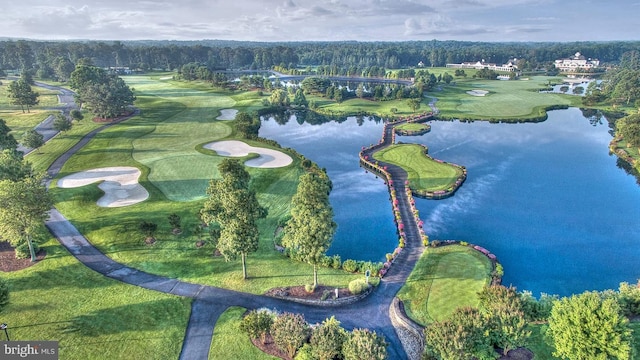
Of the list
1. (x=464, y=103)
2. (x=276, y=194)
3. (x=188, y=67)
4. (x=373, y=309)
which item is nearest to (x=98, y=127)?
(x=276, y=194)

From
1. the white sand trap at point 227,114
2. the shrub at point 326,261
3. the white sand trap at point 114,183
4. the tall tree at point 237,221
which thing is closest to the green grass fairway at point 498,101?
the white sand trap at point 227,114

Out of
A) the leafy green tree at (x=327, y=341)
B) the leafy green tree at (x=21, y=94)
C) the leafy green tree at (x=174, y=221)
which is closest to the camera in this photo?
the leafy green tree at (x=327, y=341)

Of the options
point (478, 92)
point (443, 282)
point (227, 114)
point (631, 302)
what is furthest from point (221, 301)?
point (478, 92)

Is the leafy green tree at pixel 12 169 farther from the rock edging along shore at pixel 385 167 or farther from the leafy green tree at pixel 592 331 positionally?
the leafy green tree at pixel 592 331

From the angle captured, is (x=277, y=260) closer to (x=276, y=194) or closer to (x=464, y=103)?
(x=276, y=194)

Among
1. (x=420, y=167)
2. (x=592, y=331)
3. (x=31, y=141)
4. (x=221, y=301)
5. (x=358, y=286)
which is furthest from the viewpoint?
(x=31, y=141)

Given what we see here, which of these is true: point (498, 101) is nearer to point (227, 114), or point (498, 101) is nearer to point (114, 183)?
point (227, 114)

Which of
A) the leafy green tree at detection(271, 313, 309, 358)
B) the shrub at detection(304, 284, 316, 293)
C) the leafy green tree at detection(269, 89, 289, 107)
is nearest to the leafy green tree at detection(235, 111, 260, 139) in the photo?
the leafy green tree at detection(269, 89, 289, 107)

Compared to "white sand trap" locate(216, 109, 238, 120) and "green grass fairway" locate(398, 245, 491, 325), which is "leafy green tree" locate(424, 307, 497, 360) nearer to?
"green grass fairway" locate(398, 245, 491, 325)
